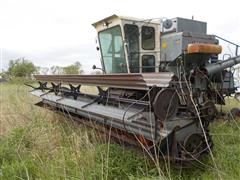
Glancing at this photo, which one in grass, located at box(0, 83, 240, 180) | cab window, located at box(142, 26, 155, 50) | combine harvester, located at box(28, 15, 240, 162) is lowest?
grass, located at box(0, 83, 240, 180)

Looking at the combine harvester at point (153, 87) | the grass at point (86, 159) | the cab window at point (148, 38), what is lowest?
the grass at point (86, 159)

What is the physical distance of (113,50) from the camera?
5.64 m

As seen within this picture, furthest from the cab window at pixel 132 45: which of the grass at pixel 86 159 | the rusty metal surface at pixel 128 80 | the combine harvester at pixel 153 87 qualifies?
the grass at pixel 86 159

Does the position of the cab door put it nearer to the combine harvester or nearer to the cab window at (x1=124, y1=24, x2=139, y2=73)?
the combine harvester

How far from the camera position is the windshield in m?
5.38

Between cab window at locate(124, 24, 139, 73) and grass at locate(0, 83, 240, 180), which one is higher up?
cab window at locate(124, 24, 139, 73)

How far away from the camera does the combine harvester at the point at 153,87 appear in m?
2.59

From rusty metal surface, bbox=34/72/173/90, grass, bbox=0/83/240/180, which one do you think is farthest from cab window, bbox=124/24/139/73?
grass, bbox=0/83/240/180

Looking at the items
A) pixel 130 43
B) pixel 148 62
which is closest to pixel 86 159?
pixel 130 43

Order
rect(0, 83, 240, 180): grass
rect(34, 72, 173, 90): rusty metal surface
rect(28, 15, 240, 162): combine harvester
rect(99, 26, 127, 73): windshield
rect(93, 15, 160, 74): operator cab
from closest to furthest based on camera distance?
rect(34, 72, 173, 90): rusty metal surface < rect(28, 15, 240, 162): combine harvester < rect(0, 83, 240, 180): grass < rect(93, 15, 160, 74): operator cab < rect(99, 26, 127, 73): windshield

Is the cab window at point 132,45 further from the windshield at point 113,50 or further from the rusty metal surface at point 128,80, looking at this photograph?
the rusty metal surface at point 128,80

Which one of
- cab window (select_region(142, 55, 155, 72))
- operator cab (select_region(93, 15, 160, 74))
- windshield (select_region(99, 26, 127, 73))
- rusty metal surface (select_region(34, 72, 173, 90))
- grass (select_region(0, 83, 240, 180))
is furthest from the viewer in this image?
cab window (select_region(142, 55, 155, 72))

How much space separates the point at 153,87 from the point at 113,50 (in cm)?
326

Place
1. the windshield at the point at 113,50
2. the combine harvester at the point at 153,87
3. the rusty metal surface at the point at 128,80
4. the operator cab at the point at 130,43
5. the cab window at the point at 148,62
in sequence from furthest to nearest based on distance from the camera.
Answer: the cab window at the point at 148,62
the windshield at the point at 113,50
the operator cab at the point at 130,43
the combine harvester at the point at 153,87
the rusty metal surface at the point at 128,80
